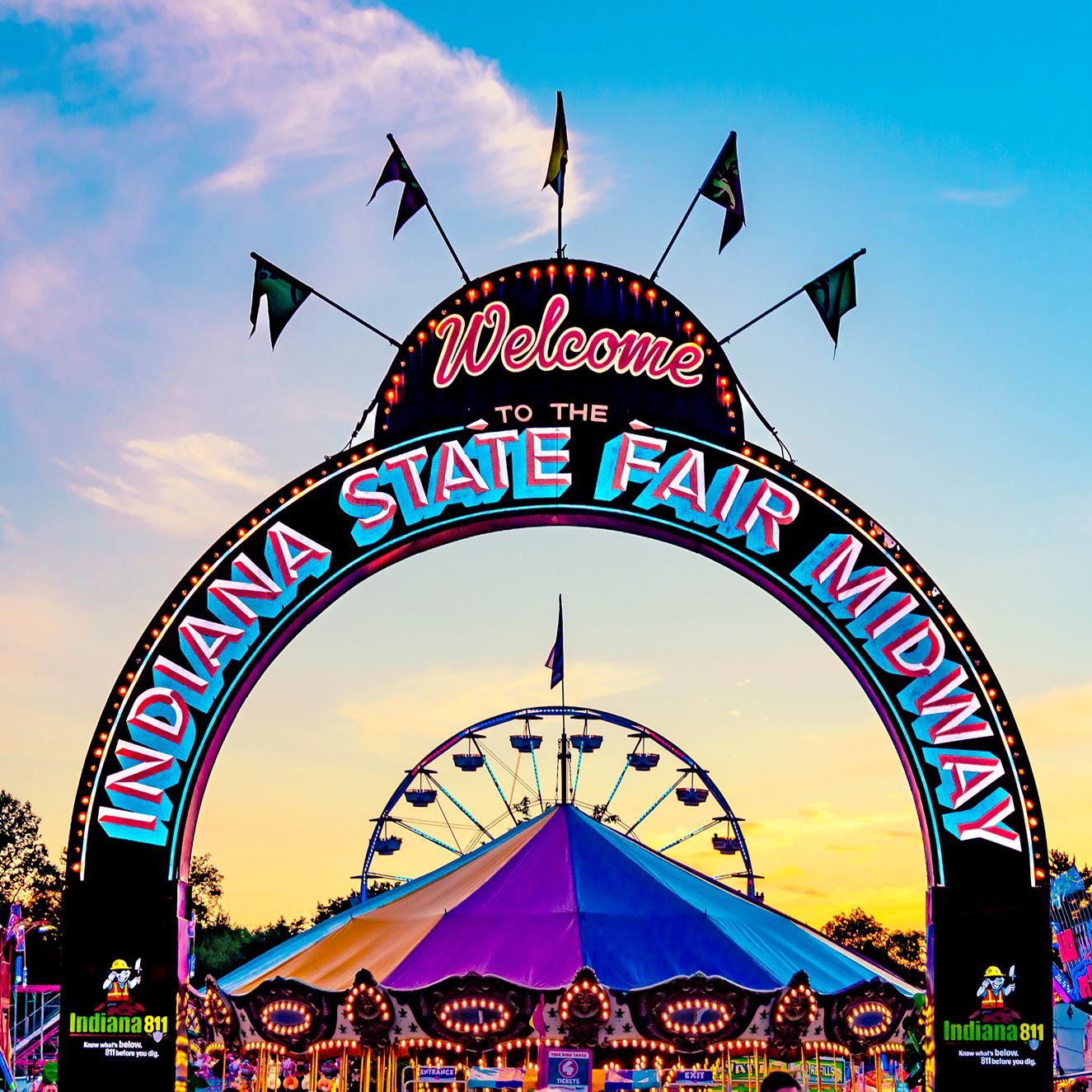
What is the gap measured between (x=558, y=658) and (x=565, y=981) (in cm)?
1175

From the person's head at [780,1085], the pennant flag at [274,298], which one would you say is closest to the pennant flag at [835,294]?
the pennant flag at [274,298]

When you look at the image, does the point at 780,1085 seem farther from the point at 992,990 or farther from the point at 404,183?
the point at 404,183

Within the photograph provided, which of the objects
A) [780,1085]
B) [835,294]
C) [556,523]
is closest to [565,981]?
[556,523]

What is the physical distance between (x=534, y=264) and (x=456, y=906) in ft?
28.9

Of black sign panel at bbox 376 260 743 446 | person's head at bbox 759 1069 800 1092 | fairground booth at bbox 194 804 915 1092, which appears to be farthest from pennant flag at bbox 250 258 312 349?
person's head at bbox 759 1069 800 1092

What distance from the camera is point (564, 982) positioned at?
60.8ft

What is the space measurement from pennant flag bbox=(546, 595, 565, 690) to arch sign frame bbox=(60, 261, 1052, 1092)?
1338cm

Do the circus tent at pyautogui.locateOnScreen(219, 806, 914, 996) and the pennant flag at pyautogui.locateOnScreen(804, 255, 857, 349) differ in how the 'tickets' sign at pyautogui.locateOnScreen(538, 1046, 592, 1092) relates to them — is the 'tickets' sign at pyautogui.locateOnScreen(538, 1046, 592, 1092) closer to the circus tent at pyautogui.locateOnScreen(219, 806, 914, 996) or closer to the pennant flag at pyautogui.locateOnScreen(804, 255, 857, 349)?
the circus tent at pyautogui.locateOnScreen(219, 806, 914, 996)

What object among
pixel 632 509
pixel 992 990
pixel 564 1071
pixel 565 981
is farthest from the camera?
pixel 565 981

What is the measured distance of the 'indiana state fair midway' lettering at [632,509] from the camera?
14.8 meters

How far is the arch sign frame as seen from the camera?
14.4 metres

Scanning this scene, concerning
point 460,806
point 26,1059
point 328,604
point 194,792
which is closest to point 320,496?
point 328,604

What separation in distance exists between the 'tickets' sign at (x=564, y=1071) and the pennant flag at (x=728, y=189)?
9016mm

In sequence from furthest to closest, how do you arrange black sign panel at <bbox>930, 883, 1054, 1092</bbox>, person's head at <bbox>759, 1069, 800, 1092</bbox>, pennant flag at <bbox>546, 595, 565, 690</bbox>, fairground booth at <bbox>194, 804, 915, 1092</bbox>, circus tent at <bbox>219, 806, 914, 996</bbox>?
pennant flag at <bbox>546, 595, 565, 690</bbox> < circus tent at <bbox>219, 806, 914, 996</bbox> < fairground booth at <bbox>194, 804, 915, 1092</bbox> < black sign panel at <bbox>930, 883, 1054, 1092</bbox> < person's head at <bbox>759, 1069, 800, 1092</bbox>
